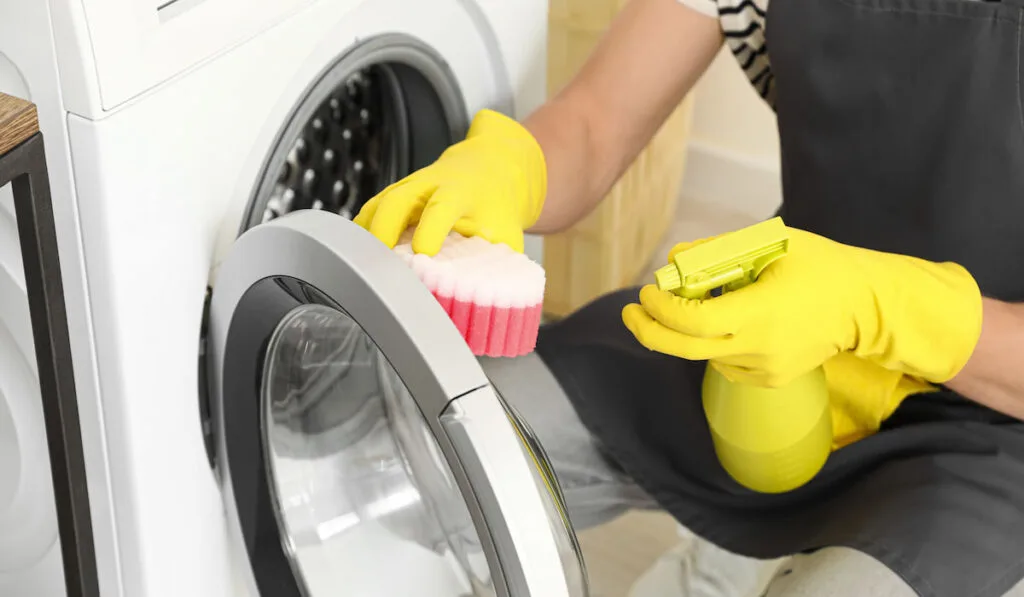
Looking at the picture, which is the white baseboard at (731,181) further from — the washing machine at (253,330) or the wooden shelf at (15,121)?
the wooden shelf at (15,121)

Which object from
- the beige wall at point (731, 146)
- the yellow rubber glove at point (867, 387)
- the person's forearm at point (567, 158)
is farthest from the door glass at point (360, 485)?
the beige wall at point (731, 146)

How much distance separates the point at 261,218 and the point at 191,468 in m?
0.19

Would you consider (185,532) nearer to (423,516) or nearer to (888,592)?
(423,516)

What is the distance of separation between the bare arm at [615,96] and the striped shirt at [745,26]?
1 centimetres

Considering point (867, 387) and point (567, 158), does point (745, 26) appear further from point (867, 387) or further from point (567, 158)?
point (867, 387)

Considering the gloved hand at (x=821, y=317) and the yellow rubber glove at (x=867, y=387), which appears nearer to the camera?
the gloved hand at (x=821, y=317)

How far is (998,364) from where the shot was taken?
2.67 feet

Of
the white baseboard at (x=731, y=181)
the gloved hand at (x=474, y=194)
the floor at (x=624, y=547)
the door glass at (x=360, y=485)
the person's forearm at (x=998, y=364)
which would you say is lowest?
the floor at (x=624, y=547)

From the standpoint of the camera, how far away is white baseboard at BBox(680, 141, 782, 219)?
6.34ft

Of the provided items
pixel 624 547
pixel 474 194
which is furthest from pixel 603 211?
pixel 474 194

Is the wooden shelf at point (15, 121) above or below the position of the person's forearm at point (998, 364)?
above

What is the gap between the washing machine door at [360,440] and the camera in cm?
58

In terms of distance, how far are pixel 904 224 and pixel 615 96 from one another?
0.29 metres

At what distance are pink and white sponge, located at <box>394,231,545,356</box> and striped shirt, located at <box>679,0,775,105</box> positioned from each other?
39 centimetres
